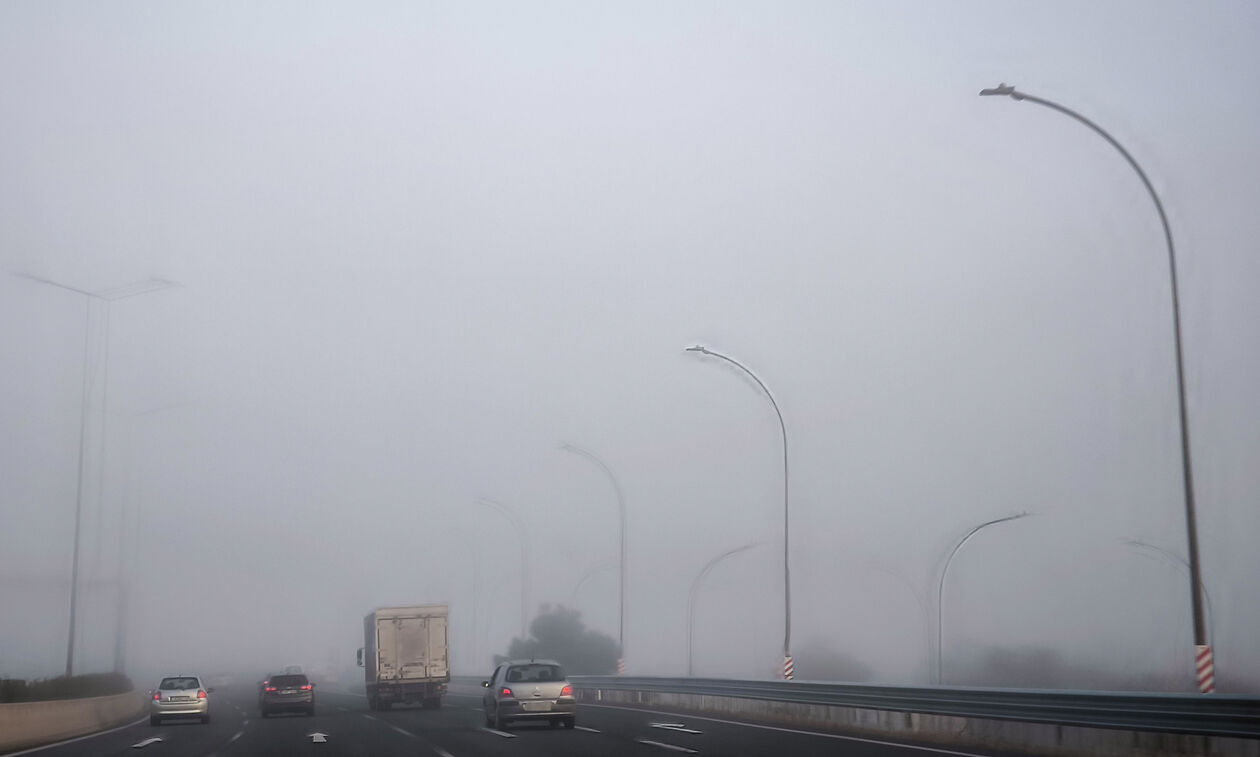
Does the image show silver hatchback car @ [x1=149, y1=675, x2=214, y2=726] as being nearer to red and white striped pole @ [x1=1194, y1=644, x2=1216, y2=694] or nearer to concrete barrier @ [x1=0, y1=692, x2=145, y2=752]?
concrete barrier @ [x1=0, y1=692, x2=145, y2=752]

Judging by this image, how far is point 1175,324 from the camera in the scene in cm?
2142

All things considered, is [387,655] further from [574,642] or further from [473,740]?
[574,642]

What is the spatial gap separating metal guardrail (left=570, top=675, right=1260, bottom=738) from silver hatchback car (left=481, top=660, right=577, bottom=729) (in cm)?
527

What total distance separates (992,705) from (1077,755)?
384 cm

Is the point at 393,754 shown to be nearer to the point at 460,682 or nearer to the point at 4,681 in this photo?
the point at 4,681

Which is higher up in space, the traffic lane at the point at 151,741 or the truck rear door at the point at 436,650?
the truck rear door at the point at 436,650

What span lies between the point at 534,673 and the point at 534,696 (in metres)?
0.83

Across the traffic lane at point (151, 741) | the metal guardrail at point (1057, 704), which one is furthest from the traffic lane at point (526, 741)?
the metal guardrail at point (1057, 704)

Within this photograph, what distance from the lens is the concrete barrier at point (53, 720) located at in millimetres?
25812

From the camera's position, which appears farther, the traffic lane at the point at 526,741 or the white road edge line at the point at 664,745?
the traffic lane at the point at 526,741

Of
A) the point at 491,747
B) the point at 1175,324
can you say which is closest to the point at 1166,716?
the point at 1175,324

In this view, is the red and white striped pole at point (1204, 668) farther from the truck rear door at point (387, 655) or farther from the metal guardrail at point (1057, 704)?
the truck rear door at point (387, 655)

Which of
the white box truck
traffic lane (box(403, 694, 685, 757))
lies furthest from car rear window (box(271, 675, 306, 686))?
traffic lane (box(403, 694, 685, 757))

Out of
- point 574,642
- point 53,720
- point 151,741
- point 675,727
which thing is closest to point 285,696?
point 53,720
